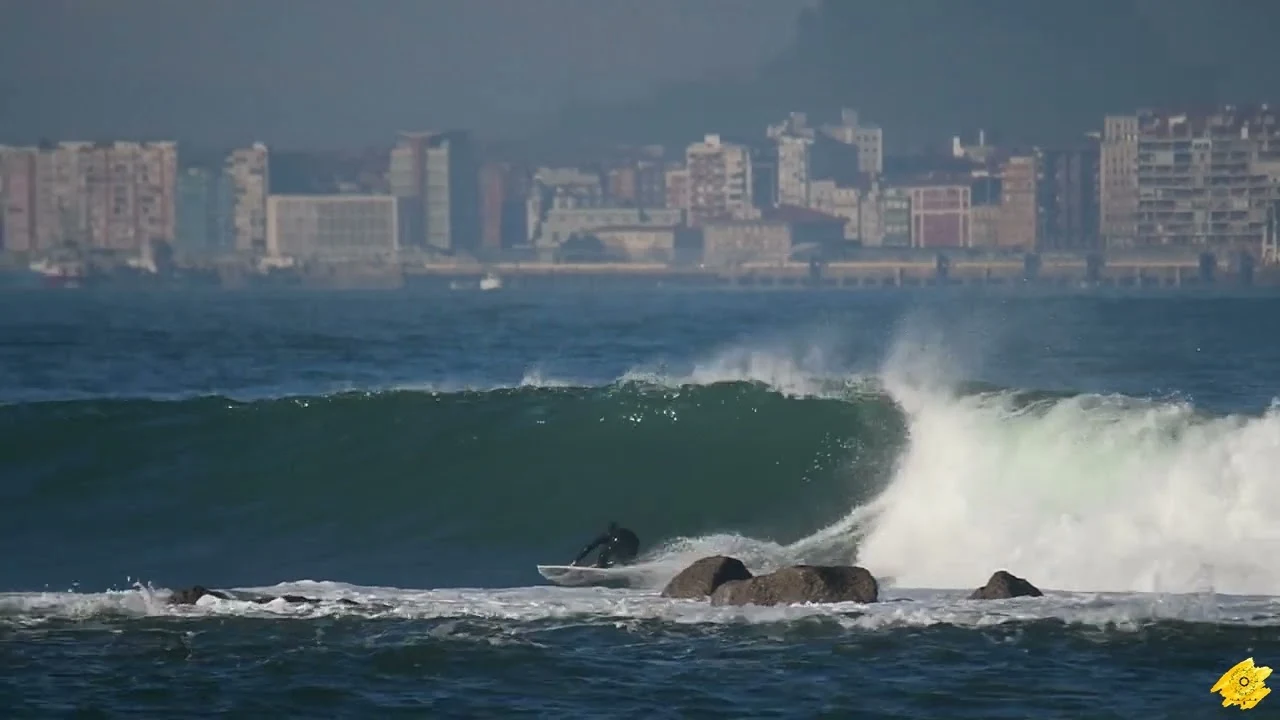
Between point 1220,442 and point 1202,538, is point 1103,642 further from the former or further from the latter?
point 1220,442

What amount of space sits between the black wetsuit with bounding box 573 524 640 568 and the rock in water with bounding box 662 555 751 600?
250 cm

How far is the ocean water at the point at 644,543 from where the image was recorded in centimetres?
1348

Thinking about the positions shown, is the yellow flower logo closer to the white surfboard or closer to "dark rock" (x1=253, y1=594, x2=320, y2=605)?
the white surfboard

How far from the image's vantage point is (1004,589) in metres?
16.1

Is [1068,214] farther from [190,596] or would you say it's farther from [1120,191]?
[190,596]

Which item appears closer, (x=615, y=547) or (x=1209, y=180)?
(x=615, y=547)

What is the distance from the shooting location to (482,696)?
13289mm

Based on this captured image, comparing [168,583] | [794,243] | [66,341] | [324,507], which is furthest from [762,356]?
[794,243]

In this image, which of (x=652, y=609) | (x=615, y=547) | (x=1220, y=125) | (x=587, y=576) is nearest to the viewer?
(x=652, y=609)

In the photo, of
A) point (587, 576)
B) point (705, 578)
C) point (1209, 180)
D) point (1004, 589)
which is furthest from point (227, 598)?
point (1209, 180)

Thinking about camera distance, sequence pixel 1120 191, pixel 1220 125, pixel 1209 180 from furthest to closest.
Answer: pixel 1220 125
pixel 1120 191
pixel 1209 180

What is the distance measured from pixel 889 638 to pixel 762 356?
14984 millimetres

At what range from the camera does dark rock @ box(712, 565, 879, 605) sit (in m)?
15.6

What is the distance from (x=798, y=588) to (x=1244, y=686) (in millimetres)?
3844
